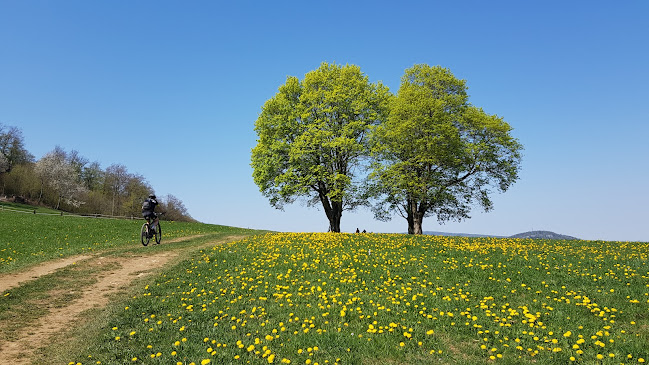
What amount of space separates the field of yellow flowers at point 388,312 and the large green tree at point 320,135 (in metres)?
16.7

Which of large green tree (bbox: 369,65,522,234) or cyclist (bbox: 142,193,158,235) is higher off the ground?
large green tree (bbox: 369,65,522,234)

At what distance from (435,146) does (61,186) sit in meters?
86.0

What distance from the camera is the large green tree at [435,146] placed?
1211 inches

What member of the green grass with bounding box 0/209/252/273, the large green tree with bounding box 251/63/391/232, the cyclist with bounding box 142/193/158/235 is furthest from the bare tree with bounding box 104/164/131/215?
the cyclist with bounding box 142/193/158/235

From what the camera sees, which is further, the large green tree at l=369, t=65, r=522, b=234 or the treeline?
the treeline

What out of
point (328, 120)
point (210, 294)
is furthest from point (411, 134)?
point (210, 294)

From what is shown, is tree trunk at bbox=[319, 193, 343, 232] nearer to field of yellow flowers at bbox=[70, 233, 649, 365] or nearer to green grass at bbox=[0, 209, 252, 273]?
green grass at bbox=[0, 209, 252, 273]

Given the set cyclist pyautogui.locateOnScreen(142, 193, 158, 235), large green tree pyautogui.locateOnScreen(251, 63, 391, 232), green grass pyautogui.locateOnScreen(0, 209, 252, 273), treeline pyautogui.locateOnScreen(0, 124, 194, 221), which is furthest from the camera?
treeline pyautogui.locateOnScreen(0, 124, 194, 221)

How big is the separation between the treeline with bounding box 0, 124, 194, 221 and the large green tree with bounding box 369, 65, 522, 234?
6626 centimetres

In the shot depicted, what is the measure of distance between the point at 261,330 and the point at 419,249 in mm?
11341

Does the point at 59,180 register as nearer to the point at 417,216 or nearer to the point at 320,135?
the point at 320,135

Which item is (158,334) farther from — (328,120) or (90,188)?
(90,188)

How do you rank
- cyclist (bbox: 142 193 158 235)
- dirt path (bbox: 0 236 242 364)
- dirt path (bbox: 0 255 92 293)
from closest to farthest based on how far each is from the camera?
1. dirt path (bbox: 0 236 242 364)
2. dirt path (bbox: 0 255 92 293)
3. cyclist (bbox: 142 193 158 235)

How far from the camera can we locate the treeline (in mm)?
81500
